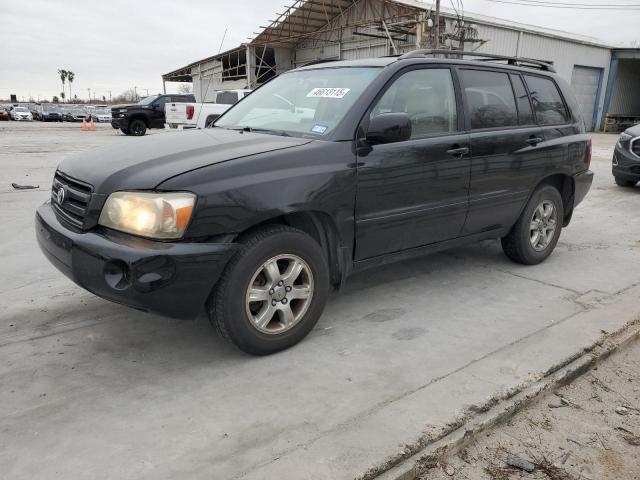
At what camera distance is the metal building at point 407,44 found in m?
22.0

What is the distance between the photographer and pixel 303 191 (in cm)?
298

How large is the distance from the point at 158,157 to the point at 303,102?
1224 millimetres

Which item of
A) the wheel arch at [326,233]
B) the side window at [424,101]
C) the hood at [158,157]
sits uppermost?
the side window at [424,101]

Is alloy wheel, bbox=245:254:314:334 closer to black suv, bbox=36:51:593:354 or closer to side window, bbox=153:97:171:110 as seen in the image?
black suv, bbox=36:51:593:354

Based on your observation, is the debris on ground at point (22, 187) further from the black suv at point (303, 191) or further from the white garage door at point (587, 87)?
the white garage door at point (587, 87)

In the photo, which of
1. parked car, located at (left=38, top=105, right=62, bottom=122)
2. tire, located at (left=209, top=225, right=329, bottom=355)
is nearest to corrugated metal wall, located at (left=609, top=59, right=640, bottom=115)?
tire, located at (left=209, top=225, right=329, bottom=355)

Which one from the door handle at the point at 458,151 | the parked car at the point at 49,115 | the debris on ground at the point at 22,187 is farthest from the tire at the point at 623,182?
the parked car at the point at 49,115

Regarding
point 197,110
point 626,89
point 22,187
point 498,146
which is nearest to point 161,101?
point 197,110

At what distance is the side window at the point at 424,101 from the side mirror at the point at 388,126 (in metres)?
0.26

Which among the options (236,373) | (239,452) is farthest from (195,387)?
(239,452)

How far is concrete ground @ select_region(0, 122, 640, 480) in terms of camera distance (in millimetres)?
2205

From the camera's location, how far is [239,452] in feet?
7.28

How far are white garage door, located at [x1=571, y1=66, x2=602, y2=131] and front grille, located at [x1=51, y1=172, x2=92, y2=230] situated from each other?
94.0 ft

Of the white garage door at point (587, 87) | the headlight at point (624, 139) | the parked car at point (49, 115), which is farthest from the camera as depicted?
the parked car at point (49, 115)
